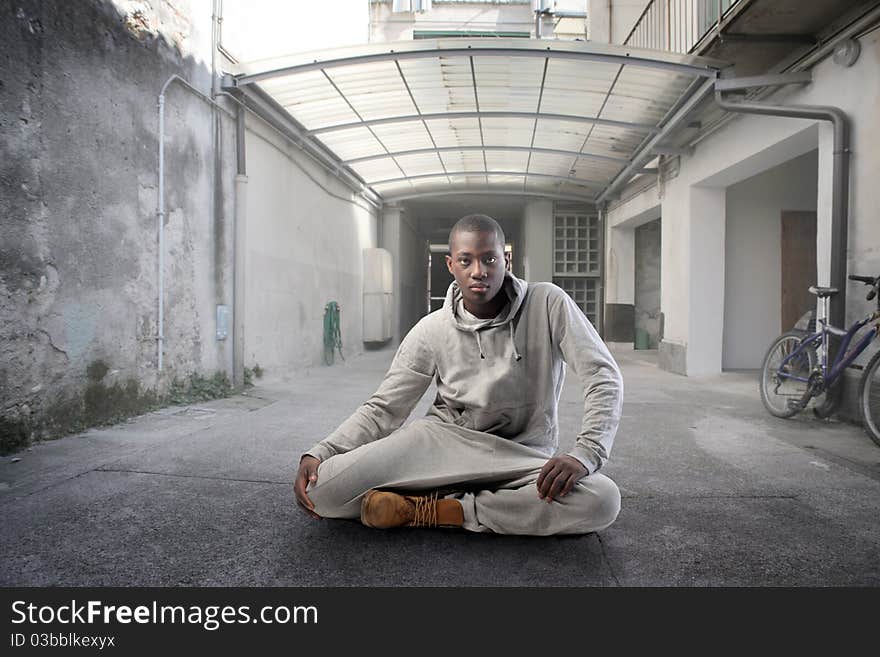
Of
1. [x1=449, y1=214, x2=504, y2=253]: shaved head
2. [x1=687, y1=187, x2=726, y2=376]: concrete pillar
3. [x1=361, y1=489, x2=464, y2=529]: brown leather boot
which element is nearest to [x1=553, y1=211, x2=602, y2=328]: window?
[x1=687, y1=187, x2=726, y2=376]: concrete pillar

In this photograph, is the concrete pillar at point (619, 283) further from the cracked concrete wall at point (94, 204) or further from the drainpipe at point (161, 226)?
the drainpipe at point (161, 226)

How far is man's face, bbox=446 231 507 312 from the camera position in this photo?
2189mm

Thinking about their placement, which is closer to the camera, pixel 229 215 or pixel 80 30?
pixel 80 30

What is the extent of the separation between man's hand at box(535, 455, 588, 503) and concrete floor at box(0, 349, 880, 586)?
0.82 feet

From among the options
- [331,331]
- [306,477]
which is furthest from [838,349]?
[331,331]

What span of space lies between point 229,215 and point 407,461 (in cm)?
458

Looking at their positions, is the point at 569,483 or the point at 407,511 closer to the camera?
the point at 569,483

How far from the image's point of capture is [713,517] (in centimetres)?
250

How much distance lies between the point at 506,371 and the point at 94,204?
3.28 metres

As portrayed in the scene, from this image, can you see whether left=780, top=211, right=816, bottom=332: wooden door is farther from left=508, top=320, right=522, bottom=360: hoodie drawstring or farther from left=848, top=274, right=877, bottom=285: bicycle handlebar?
Result: left=508, top=320, right=522, bottom=360: hoodie drawstring

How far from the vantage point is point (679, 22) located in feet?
23.6

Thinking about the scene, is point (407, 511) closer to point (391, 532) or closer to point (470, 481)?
point (391, 532)
